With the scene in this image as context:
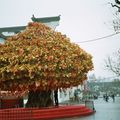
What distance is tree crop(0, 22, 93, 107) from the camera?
96.7 ft

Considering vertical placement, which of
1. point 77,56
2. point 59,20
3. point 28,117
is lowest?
point 28,117

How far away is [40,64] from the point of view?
29.6m

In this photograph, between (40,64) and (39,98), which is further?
(39,98)

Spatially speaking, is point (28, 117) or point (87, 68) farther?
point (87, 68)

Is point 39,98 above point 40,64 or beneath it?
beneath

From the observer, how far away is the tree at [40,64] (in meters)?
29.5

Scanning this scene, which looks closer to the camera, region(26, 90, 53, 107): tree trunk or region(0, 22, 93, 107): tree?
region(0, 22, 93, 107): tree

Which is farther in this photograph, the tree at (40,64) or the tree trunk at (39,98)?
the tree trunk at (39,98)

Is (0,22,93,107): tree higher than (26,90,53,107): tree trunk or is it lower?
higher

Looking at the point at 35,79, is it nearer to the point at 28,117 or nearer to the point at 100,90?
the point at 28,117

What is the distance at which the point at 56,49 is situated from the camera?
101 ft

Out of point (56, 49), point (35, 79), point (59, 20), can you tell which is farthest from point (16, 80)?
point (59, 20)

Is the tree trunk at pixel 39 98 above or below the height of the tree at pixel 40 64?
below

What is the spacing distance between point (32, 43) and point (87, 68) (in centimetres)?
442
